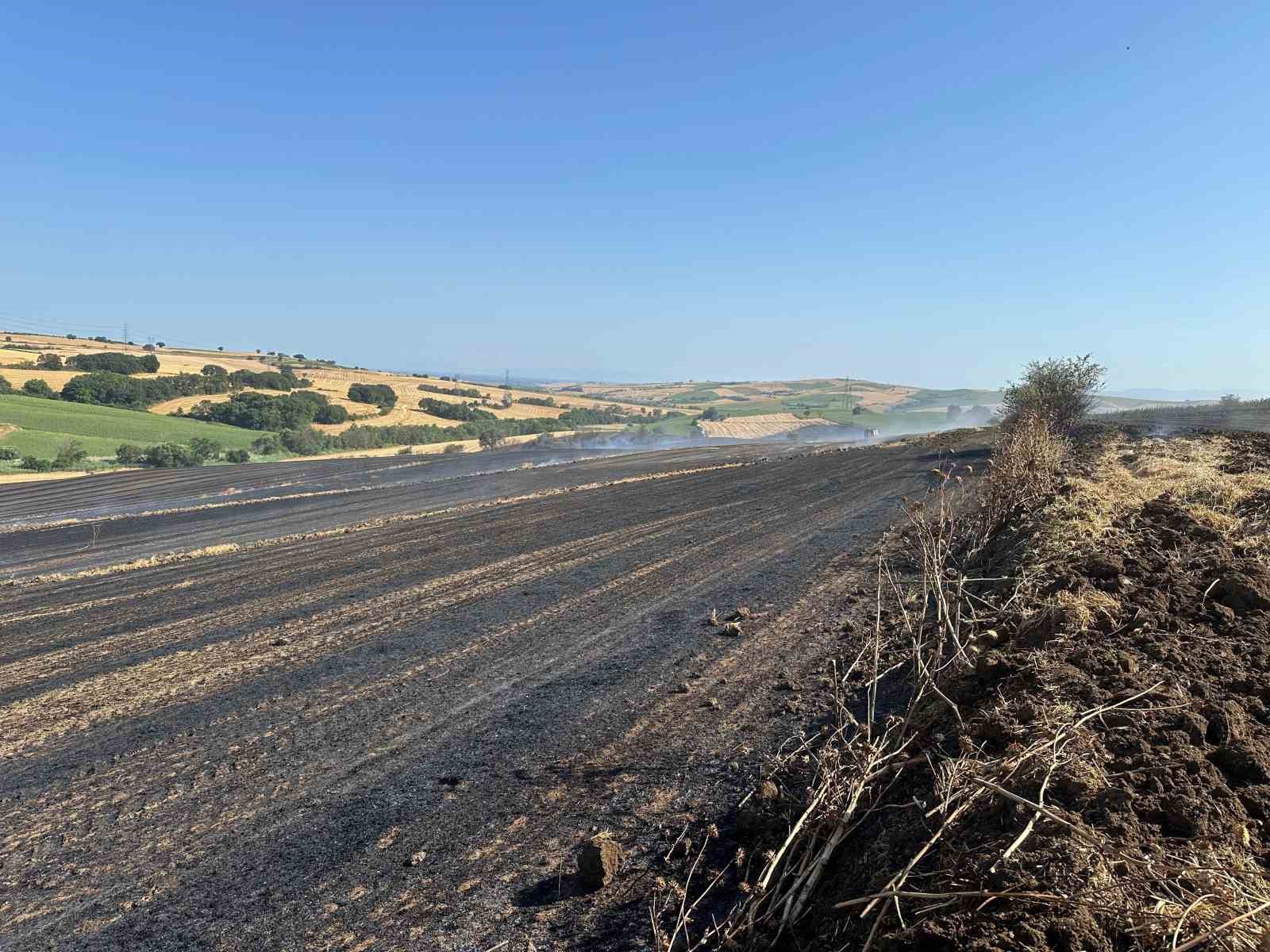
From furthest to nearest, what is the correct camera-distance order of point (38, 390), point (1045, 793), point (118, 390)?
point (118, 390) < point (38, 390) < point (1045, 793)

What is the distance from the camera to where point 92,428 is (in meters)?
48.2

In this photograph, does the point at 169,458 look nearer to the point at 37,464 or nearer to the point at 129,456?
the point at 129,456

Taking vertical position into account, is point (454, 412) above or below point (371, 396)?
below

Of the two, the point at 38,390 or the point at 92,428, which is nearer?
the point at 92,428

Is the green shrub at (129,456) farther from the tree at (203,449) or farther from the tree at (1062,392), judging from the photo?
the tree at (1062,392)

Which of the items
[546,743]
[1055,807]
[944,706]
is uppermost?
[1055,807]

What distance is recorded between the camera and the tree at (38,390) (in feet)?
188

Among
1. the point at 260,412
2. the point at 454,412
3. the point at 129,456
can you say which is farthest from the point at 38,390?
the point at 454,412

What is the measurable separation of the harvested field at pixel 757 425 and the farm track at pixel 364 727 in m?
57.8

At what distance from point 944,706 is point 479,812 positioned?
3227 millimetres

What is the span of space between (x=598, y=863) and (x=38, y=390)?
73.6 metres

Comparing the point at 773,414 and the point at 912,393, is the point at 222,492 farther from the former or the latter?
the point at 912,393

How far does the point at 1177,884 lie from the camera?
219 cm

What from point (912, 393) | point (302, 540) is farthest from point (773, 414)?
point (302, 540)
